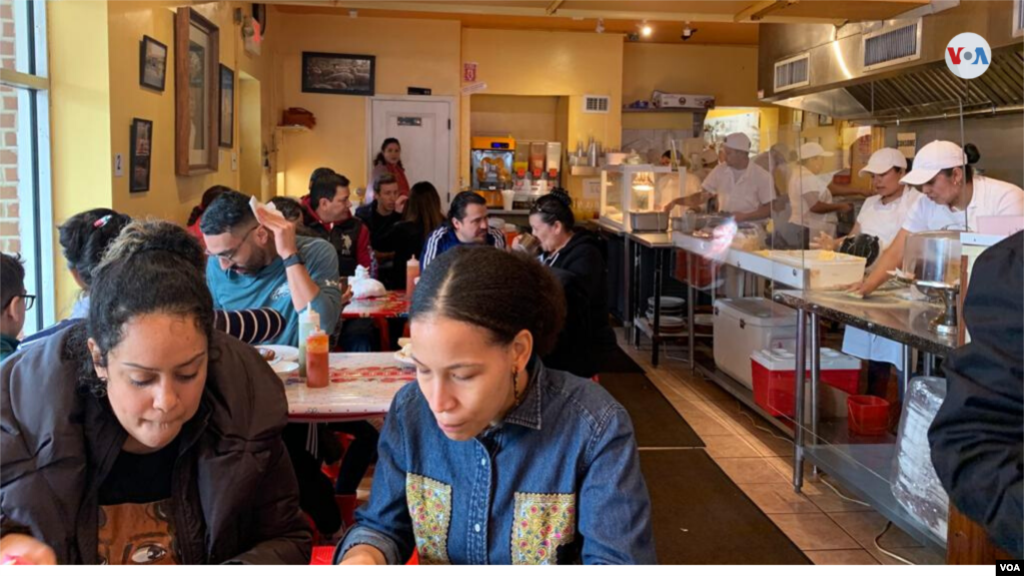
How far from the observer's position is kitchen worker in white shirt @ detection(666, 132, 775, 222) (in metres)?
7.19

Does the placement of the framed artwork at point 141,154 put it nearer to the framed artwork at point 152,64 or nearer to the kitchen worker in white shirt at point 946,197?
the framed artwork at point 152,64

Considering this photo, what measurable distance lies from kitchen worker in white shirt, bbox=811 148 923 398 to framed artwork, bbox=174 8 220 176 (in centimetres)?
372

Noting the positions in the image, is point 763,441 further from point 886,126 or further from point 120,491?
point 120,491

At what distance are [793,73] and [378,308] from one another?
4750 millimetres

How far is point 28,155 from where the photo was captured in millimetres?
3719

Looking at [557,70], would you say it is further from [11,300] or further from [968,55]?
Answer: [11,300]

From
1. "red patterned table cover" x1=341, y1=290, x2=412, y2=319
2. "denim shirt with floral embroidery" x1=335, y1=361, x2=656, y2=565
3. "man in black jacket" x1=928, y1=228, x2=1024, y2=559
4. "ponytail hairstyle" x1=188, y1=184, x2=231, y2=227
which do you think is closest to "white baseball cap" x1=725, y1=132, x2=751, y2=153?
"red patterned table cover" x1=341, y1=290, x2=412, y2=319

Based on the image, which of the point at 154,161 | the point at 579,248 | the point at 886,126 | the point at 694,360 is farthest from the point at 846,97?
the point at 154,161

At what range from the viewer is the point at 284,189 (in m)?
9.48

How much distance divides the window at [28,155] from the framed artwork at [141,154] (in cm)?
47

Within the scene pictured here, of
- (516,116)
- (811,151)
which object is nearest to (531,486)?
(811,151)

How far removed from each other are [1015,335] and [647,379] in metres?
5.01

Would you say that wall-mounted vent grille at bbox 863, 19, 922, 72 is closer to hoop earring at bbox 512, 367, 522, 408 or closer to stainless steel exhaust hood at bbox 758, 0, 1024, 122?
stainless steel exhaust hood at bbox 758, 0, 1024, 122
